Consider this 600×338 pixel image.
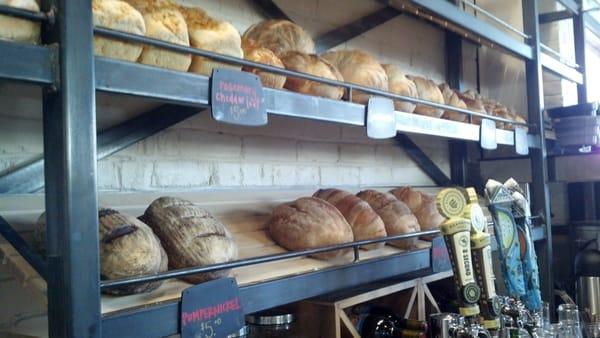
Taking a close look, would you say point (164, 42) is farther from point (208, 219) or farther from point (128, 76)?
point (208, 219)

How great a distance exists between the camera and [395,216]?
60.4 inches

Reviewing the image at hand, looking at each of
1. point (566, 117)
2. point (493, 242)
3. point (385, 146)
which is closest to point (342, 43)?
point (385, 146)

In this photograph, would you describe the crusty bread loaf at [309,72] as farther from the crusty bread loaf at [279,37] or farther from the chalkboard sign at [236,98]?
the chalkboard sign at [236,98]

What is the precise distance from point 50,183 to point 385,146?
1687 mm

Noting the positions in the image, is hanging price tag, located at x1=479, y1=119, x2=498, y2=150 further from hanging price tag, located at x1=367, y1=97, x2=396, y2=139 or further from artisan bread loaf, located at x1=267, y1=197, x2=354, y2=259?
artisan bread loaf, located at x1=267, y1=197, x2=354, y2=259

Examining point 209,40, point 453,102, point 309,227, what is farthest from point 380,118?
point 453,102

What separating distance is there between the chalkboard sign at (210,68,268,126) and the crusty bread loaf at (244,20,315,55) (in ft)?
1.36

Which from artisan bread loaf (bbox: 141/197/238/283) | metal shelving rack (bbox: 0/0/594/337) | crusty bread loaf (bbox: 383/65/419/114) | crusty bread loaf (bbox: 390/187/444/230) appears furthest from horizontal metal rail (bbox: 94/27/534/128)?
crusty bread loaf (bbox: 390/187/444/230)

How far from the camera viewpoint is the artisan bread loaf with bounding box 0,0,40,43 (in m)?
0.69

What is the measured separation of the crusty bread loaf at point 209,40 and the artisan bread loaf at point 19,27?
0.29 metres

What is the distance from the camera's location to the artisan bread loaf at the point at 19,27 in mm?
695

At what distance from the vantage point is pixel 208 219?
1047 mm

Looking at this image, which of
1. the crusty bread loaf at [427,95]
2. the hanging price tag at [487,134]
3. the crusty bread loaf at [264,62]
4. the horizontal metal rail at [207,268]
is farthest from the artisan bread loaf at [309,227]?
the hanging price tag at [487,134]

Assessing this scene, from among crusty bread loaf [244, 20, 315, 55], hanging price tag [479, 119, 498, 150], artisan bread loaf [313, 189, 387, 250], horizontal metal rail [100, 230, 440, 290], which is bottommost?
horizontal metal rail [100, 230, 440, 290]
